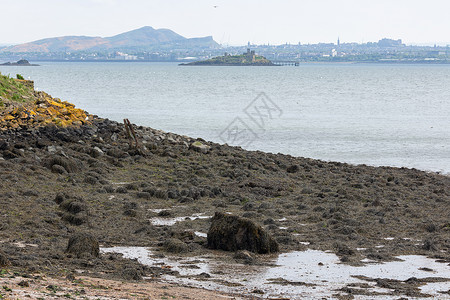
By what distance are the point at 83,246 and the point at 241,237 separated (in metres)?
3.05

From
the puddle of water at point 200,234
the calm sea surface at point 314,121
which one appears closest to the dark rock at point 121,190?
the puddle of water at point 200,234

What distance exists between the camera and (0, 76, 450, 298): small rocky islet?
40.1 ft

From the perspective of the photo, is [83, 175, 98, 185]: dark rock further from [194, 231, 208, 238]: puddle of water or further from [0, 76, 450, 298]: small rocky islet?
[194, 231, 208, 238]: puddle of water

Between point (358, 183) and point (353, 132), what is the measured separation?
2308 cm

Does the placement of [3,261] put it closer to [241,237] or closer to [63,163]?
[241,237]

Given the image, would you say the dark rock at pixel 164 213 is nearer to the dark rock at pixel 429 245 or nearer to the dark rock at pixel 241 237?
the dark rock at pixel 241 237

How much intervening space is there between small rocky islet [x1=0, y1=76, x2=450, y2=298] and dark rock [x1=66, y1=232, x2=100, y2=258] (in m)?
0.02

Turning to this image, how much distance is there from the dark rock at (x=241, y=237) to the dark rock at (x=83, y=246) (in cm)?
240

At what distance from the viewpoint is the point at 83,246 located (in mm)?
11203

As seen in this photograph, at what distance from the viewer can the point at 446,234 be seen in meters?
14.1

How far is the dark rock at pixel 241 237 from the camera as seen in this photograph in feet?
40.1

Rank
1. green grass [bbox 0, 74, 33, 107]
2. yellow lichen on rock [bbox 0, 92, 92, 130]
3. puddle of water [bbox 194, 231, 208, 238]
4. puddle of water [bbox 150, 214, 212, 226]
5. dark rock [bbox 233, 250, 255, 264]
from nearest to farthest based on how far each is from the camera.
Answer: dark rock [bbox 233, 250, 255, 264] → puddle of water [bbox 194, 231, 208, 238] → puddle of water [bbox 150, 214, 212, 226] → yellow lichen on rock [bbox 0, 92, 92, 130] → green grass [bbox 0, 74, 33, 107]

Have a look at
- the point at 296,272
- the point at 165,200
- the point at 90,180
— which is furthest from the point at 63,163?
the point at 296,272

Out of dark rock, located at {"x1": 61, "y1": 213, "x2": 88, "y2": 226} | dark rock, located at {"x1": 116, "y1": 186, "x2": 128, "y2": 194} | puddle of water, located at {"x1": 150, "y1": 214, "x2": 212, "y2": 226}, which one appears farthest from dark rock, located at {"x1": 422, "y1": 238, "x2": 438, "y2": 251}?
dark rock, located at {"x1": 116, "y1": 186, "x2": 128, "y2": 194}
